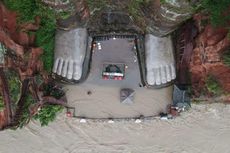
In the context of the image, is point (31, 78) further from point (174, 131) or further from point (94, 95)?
point (174, 131)

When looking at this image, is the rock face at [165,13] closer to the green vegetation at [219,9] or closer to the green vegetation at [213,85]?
the green vegetation at [219,9]

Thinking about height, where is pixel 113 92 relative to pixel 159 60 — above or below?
below

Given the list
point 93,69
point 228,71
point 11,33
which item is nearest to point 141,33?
point 93,69

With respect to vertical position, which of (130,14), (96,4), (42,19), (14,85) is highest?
(96,4)

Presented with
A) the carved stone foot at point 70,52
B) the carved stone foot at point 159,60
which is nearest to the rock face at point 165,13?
the carved stone foot at point 159,60

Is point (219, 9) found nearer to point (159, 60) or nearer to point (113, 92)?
point (159, 60)

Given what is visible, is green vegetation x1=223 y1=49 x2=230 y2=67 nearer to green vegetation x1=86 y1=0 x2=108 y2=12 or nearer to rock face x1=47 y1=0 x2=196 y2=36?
rock face x1=47 y1=0 x2=196 y2=36

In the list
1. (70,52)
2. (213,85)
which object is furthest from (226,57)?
(70,52)
